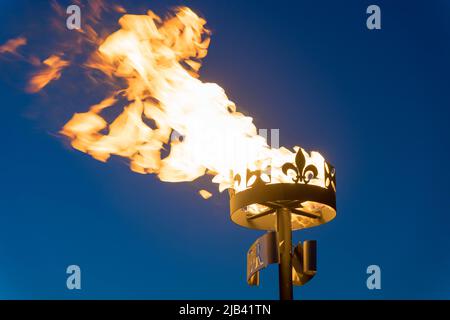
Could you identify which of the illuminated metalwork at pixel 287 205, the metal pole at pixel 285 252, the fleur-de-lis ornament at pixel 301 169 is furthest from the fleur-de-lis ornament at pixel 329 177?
the metal pole at pixel 285 252

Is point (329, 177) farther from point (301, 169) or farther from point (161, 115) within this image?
point (161, 115)

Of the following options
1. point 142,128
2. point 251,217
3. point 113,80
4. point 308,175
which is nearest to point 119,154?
point 142,128

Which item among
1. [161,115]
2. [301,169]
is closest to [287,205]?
[301,169]

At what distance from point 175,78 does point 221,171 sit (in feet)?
3.23

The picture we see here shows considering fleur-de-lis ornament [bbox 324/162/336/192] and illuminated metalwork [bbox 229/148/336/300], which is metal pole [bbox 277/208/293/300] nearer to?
illuminated metalwork [bbox 229/148/336/300]

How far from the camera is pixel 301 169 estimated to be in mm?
5164

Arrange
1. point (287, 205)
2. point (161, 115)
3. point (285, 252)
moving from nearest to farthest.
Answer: point (285, 252), point (287, 205), point (161, 115)

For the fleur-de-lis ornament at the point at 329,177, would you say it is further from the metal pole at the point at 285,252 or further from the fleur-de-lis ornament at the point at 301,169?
the metal pole at the point at 285,252

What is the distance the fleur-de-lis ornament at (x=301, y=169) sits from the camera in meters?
5.14

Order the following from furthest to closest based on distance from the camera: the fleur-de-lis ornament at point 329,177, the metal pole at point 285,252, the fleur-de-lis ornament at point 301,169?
the fleur-de-lis ornament at point 329,177, the fleur-de-lis ornament at point 301,169, the metal pole at point 285,252

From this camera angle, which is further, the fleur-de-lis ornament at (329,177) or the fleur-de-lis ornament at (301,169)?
the fleur-de-lis ornament at (329,177)

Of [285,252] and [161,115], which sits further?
[161,115]

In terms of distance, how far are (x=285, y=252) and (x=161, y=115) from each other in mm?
1708

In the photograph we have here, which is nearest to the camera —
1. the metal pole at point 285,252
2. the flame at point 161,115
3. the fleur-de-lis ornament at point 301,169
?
the metal pole at point 285,252
